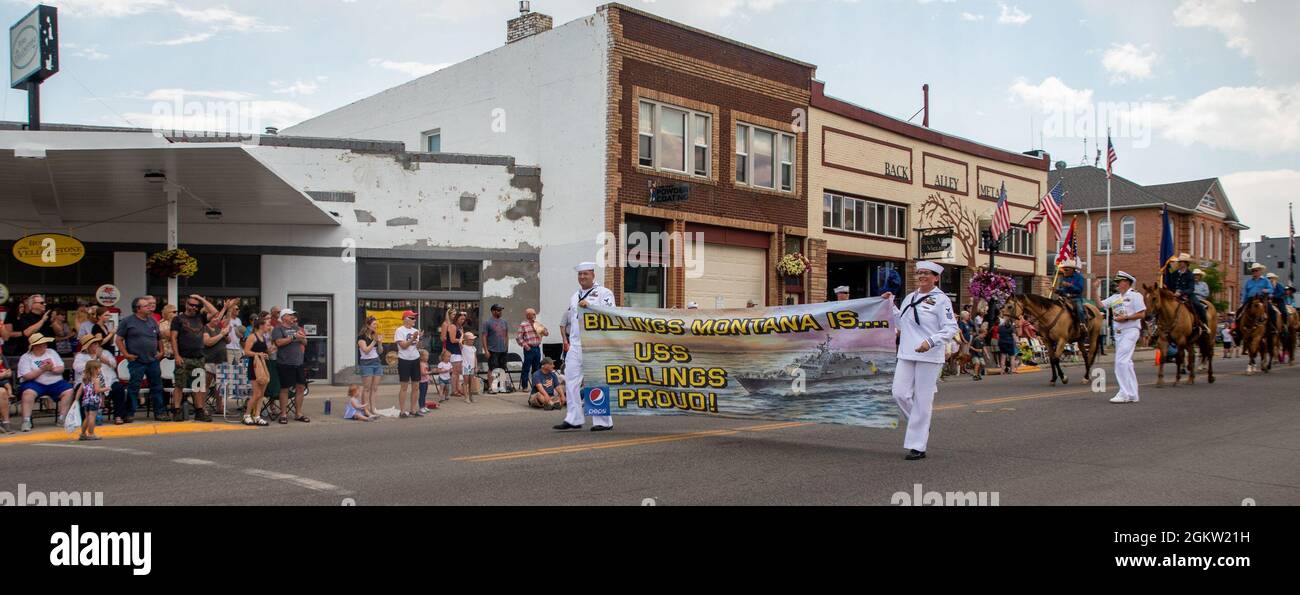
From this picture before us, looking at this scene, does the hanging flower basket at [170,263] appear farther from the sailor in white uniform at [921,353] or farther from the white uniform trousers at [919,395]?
the white uniform trousers at [919,395]

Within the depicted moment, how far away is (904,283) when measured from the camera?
113ft

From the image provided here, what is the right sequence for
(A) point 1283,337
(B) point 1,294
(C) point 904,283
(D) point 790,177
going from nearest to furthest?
(B) point 1,294 → (A) point 1283,337 → (D) point 790,177 → (C) point 904,283

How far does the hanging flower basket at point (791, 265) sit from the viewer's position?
28.7m

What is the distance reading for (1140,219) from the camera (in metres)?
59.9

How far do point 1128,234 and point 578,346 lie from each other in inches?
2252

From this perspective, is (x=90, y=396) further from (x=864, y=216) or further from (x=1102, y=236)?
(x=1102, y=236)

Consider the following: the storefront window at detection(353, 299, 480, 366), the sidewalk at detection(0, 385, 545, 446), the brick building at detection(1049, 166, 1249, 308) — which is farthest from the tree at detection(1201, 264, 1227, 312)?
the sidewalk at detection(0, 385, 545, 446)

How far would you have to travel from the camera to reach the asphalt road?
8016mm

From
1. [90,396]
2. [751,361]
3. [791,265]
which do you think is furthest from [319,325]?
[751,361]

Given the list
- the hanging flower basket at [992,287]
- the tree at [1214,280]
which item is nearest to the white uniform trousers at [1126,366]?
the hanging flower basket at [992,287]
